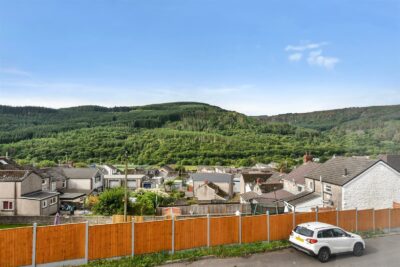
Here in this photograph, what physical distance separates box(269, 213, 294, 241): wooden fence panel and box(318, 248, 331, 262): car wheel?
9.86ft

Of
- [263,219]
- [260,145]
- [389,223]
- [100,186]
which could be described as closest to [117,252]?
[263,219]

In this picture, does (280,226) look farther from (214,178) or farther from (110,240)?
(214,178)

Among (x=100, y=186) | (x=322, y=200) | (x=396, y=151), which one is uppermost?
(x=396, y=151)

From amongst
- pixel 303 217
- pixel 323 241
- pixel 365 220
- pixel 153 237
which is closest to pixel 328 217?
pixel 303 217

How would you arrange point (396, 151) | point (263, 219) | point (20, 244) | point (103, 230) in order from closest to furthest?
point (20, 244)
point (103, 230)
point (263, 219)
point (396, 151)

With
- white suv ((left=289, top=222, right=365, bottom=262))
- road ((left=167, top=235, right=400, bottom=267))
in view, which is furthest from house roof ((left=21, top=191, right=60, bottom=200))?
white suv ((left=289, top=222, right=365, bottom=262))

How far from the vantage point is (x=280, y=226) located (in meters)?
16.4

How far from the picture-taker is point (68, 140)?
508 feet

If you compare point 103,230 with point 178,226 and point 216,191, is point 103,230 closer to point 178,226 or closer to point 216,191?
point 178,226

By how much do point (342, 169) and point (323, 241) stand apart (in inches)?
594

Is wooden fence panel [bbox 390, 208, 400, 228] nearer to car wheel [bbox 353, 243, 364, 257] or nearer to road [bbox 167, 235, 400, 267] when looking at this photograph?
road [bbox 167, 235, 400, 267]

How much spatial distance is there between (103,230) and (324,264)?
30.1ft

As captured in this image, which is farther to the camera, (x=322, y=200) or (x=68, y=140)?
(x=68, y=140)

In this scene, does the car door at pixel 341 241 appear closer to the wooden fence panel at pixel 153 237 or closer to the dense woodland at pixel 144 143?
the wooden fence panel at pixel 153 237
